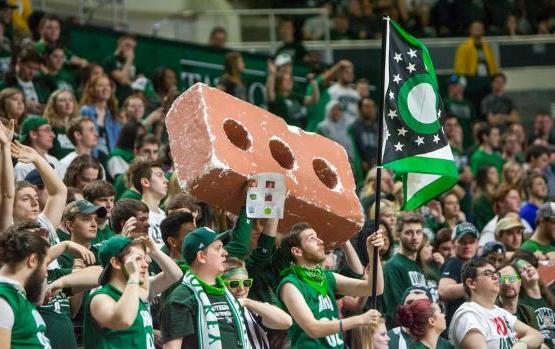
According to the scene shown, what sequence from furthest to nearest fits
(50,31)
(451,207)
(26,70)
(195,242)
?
(50,31), (451,207), (26,70), (195,242)

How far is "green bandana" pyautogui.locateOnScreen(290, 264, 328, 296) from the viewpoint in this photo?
8164mm

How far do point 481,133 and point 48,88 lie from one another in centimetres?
506

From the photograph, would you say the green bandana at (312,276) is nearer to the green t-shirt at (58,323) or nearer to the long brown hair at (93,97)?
the green t-shirt at (58,323)

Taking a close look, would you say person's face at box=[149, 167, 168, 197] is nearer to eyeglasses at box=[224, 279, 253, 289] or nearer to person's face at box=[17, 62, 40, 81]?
eyeglasses at box=[224, 279, 253, 289]

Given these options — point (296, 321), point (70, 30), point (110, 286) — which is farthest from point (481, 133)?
point (110, 286)

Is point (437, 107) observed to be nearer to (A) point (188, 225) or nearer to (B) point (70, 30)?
(A) point (188, 225)

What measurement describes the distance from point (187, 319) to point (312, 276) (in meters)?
1.07

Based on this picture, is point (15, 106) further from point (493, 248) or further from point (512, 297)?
point (512, 297)

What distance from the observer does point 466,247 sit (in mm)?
10578

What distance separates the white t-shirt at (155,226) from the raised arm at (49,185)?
83 centimetres

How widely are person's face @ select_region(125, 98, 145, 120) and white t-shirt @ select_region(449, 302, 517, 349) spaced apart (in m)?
4.05

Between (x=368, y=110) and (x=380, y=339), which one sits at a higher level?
(x=368, y=110)

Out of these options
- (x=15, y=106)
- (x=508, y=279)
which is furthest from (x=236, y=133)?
(x=15, y=106)

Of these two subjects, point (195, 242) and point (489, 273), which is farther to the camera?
point (489, 273)
